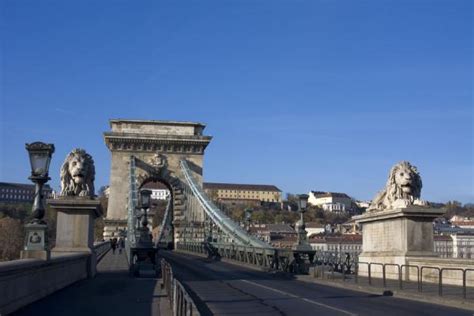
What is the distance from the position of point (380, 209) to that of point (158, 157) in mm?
47240

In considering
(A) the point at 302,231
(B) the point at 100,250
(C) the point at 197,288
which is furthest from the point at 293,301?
(B) the point at 100,250

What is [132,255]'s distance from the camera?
79.3 feet

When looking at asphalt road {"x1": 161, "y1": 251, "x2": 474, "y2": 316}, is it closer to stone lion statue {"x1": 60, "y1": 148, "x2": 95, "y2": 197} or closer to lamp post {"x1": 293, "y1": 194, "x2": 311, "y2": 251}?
lamp post {"x1": 293, "y1": 194, "x2": 311, "y2": 251}

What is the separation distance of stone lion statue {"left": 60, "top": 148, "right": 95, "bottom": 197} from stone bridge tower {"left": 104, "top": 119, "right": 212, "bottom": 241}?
45.8 m

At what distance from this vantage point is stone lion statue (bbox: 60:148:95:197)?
2086cm

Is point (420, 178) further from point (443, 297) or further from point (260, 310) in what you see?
point (260, 310)

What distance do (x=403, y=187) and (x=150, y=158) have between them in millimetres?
49171

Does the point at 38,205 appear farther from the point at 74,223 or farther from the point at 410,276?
the point at 410,276

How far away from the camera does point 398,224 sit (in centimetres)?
2128

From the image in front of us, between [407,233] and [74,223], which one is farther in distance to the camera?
[407,233]

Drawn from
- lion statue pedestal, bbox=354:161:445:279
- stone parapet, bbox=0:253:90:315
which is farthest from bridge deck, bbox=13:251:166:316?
lion statue pedestal, bbox=354:161:445:279

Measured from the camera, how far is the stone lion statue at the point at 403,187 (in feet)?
71.3

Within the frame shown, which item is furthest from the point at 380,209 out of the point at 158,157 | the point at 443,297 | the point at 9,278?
the point at 158,157

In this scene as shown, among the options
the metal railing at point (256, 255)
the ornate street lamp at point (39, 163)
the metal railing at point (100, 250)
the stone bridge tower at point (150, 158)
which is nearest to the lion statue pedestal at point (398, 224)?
the metal railing at point (256, 255)
